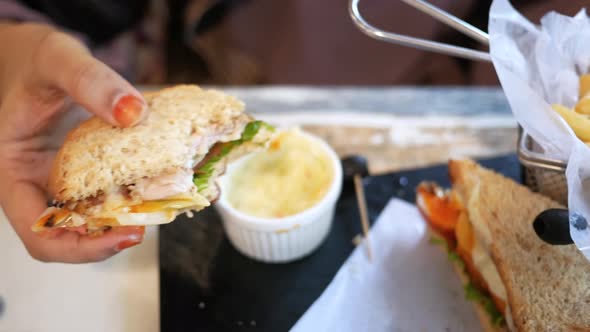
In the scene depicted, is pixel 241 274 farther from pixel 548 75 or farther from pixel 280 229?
pixel 548 75

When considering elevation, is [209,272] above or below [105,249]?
below

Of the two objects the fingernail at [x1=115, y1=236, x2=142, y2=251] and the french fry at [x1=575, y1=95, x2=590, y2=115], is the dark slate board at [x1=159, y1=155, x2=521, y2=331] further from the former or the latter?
the french fry at [x1=575, y1=95, x2=590, y2=115]

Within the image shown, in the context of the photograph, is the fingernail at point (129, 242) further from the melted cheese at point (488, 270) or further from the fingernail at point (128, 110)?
the melted cheese at point (488, 270)

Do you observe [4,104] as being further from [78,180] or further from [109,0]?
[109,0]

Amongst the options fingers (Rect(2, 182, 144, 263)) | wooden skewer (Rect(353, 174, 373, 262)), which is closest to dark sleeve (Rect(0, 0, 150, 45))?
fingers (Rect(2, 182, 144, 263))

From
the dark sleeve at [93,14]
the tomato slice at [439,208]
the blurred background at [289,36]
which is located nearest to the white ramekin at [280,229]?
the tomato slice at [439,208]

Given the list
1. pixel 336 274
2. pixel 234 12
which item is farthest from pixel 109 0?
pixel 336 274
